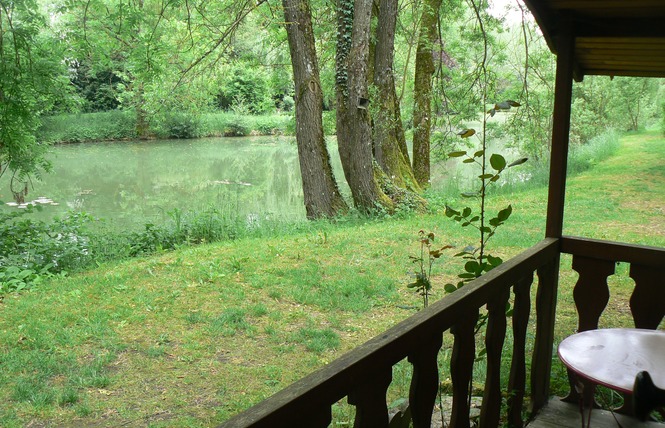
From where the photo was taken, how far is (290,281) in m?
6.43

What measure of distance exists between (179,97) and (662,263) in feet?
36.8

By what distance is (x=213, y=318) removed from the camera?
5367mm

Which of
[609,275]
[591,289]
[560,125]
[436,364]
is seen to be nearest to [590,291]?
[591,289]

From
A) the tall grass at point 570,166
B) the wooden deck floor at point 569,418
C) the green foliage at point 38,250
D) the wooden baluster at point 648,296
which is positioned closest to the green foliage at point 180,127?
the tall grass at point 570,166

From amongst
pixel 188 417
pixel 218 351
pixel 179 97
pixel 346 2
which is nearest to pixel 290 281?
pixel 218 351

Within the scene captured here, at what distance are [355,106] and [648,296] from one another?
7.64m

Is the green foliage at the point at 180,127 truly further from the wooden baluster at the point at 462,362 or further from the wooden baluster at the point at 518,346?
the wooden baluster at the point at 462,362

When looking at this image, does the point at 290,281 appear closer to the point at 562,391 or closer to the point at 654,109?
the point at 562,391

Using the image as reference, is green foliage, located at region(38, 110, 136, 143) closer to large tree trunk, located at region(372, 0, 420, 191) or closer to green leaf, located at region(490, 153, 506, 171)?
large tree trunk, located at region(372, 0, 420, 191)

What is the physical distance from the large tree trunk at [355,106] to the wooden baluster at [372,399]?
867 cm

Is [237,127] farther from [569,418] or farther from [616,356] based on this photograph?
[616,356]

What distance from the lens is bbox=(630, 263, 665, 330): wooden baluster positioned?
9.03ft

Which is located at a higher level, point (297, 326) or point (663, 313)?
point (663, 313)

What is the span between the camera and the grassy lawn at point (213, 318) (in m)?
3.92
